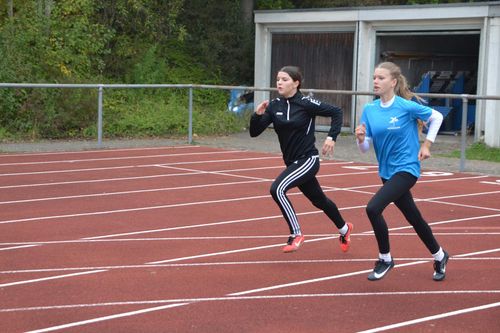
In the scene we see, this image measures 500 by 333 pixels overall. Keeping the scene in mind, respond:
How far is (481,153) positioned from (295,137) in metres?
12.2

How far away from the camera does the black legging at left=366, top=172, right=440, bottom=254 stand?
25.2 ft

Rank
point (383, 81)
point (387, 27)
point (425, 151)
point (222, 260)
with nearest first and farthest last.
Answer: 1. point (425, 151)
2. point (383, 81)
3. point (222, 260)
4. point (387, 27)

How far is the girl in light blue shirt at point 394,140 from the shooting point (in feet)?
25.3

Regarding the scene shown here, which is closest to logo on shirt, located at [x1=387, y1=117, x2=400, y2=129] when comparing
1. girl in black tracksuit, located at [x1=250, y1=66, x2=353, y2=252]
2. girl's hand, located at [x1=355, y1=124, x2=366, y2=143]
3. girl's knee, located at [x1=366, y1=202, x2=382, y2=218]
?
girl's hand, located at [x1=355, y1=124, x2=366, y2=143]

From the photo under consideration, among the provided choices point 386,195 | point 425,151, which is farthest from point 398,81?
point 386,195

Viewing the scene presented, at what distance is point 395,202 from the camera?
309 inches

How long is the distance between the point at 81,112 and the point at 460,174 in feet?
32.2

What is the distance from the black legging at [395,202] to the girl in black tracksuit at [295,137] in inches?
53.2

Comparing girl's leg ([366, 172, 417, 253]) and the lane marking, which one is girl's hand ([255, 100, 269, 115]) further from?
girl's leg ([366, 172, 417, 253])

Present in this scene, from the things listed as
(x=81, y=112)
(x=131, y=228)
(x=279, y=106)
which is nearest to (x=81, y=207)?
(x=131, y=228)

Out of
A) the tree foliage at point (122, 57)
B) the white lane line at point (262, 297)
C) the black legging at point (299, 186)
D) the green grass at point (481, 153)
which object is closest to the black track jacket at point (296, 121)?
the black legging at point (299, 186)

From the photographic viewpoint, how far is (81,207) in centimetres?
1238

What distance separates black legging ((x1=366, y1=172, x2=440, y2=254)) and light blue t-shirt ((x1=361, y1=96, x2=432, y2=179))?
0.09 metres

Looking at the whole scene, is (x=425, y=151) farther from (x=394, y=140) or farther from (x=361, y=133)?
(x=361, y=133)
